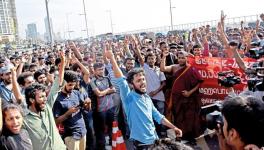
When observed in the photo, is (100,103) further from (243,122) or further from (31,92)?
(243,122)

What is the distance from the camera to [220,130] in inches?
74.7

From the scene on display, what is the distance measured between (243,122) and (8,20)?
244 feet

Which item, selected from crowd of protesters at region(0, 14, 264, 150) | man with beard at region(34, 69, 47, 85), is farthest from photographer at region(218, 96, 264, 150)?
Result: man with beard at region(34, 69, 47, 85)

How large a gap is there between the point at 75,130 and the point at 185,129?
96.8 inches

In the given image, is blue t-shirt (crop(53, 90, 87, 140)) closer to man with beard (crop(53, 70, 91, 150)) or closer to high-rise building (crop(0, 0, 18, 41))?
man with beard (crop(53, 70, 91, 150))

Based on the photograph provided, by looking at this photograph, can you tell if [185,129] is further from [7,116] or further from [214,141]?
[7,116]

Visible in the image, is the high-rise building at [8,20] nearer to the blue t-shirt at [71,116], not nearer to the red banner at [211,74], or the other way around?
the red banner at [211,74]

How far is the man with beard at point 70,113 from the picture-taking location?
4734mm

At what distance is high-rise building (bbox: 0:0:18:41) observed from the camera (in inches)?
2656

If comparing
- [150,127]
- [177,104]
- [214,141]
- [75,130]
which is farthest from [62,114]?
[214,141]

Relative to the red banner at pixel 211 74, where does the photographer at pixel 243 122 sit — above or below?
above

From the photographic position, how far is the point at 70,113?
183 inches

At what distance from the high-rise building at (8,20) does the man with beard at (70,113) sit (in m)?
63.0

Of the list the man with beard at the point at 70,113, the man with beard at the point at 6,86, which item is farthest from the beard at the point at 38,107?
the man with beard at the point at 6,86
